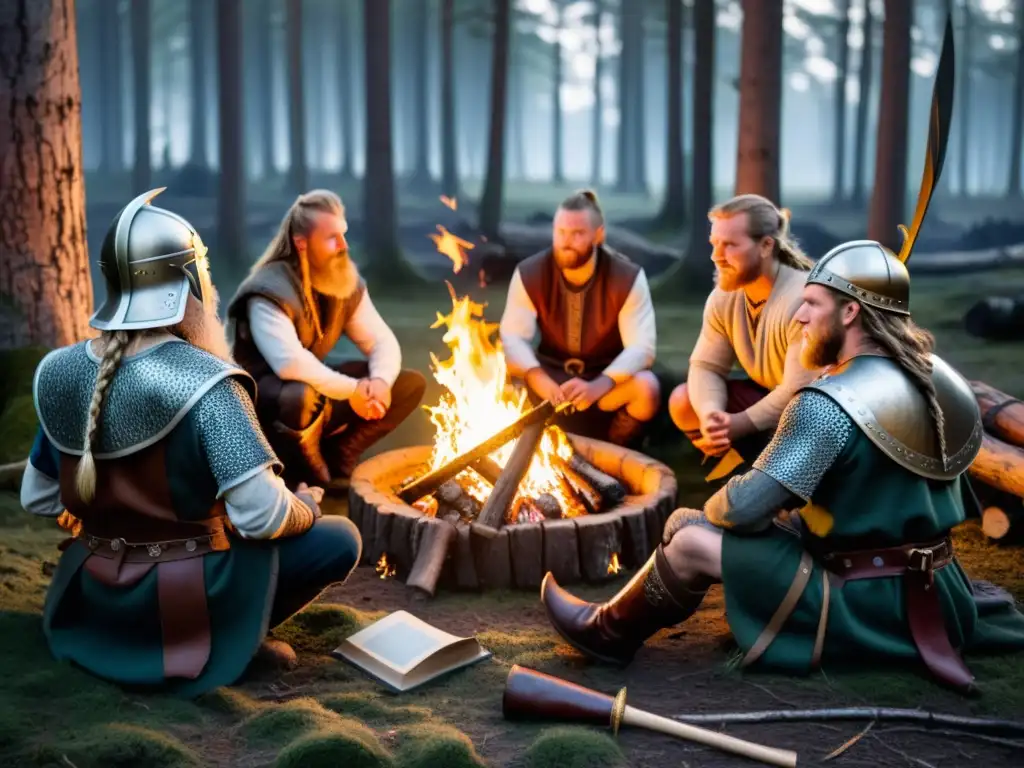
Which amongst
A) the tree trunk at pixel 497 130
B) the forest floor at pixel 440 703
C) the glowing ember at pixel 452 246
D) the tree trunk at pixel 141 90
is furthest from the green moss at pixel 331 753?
the tree trunk at pixel 497 130

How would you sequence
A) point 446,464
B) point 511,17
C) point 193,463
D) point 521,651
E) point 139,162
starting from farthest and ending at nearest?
point 511,17
point 139,162
point 446,464
point 521,651
point 193,463

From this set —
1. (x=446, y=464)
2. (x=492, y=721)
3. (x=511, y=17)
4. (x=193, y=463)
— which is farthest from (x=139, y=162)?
(x=492, y=721)

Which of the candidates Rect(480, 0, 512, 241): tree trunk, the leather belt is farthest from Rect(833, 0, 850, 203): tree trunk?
the leather belt

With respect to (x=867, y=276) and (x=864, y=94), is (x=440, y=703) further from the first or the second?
(x=864, y=94)

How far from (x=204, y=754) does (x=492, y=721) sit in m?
Answer: 0.88

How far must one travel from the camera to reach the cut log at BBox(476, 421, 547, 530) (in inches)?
190

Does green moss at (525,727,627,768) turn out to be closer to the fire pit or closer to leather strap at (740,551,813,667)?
leather strap at (740,551,813,667)

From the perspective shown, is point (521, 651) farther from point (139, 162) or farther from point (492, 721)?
→ point (139, 162)

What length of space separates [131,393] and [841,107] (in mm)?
11046

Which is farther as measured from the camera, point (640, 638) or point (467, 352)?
point (467, 352)

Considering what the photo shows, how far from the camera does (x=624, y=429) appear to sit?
5969mm

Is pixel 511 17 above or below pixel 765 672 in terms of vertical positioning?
above

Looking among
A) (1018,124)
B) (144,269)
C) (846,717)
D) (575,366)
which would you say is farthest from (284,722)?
(1018,124)

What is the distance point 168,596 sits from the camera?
3.55 metres
